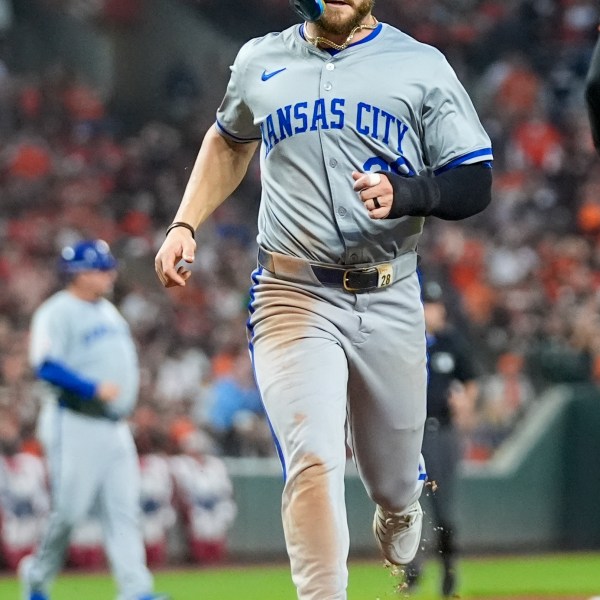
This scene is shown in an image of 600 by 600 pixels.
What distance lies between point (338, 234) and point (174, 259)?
528 millimetres

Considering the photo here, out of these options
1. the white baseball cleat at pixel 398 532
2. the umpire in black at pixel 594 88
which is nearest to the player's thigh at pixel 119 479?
the white baseball cleat at pixel 398 532

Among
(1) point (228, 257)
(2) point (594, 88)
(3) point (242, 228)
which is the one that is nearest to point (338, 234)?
(2) point (594, 88)

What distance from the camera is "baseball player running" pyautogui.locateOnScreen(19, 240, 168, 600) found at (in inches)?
319

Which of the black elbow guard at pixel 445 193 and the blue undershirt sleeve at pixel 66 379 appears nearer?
the black elbow guard at pixel 445 193

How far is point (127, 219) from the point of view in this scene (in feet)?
56.1

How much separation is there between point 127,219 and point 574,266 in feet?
17.4

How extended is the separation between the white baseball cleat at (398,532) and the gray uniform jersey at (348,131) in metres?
1.03

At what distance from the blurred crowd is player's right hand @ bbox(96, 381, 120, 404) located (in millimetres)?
3363

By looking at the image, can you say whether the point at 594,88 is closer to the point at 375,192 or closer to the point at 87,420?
the point at 375,192

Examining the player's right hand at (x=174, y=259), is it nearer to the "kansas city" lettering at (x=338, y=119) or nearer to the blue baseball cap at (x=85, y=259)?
the "kansas city" lettering at (x=338, y=119)

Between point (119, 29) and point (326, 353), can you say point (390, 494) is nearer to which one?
point (326, 353)

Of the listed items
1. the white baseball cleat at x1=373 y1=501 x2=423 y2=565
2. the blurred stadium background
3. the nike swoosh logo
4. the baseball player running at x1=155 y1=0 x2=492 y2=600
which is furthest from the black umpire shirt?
the nike swoosh logo

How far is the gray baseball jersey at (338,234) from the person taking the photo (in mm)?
4387

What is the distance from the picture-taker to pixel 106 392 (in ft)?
26.5
